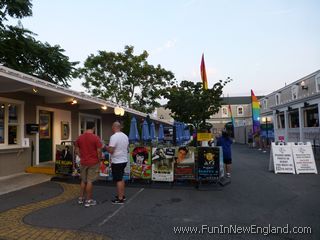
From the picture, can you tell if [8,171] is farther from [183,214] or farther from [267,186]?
[267,186]

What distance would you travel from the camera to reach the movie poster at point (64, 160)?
27.0 feet

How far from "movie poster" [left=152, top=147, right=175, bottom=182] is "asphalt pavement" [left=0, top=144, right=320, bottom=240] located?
271 mm

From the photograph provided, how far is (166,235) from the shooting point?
13.4 ft

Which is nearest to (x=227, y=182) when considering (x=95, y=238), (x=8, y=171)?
(x=95, y=238)

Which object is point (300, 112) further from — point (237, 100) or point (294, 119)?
point (237, 100)

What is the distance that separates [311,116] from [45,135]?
755 inches

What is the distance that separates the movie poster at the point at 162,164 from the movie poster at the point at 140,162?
15cm

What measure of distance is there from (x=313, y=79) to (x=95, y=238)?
20.8 m

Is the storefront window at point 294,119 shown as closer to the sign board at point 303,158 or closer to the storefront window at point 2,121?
the sign board at point 303,158

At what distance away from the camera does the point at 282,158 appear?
1003 centimetres

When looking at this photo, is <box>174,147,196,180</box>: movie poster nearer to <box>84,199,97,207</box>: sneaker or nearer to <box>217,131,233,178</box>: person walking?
<box>217,131,233,178</box>: person walking

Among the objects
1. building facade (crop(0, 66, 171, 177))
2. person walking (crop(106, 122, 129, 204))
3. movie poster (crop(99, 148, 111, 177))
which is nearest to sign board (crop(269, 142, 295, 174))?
movie poster (crop(99, 148, 111, 177))

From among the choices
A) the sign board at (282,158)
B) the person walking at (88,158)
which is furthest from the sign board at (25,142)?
the sign board at (282,158)

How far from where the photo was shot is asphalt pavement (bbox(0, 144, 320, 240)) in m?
4.16
